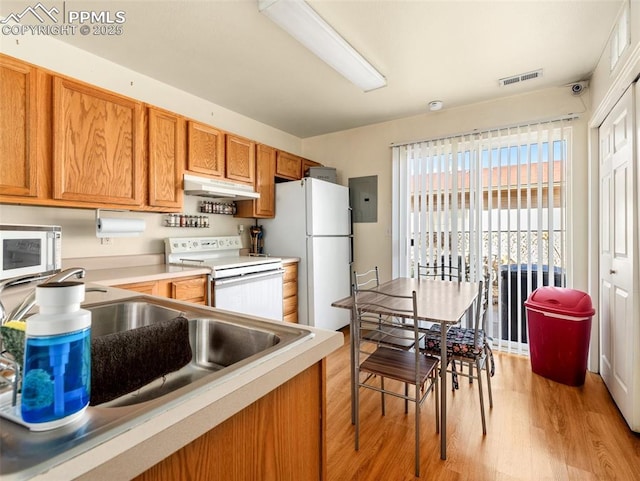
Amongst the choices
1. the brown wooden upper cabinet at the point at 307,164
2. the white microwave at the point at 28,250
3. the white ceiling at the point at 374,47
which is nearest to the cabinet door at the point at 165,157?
the white ceiling at the point at 374,47

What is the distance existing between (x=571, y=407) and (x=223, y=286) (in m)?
2.66

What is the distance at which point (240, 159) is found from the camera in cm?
321

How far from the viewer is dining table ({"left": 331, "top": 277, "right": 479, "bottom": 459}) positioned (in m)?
1.63

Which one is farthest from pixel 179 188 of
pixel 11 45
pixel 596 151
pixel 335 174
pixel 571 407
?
pixel 596 151

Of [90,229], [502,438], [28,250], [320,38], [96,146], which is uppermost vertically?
[320,38]

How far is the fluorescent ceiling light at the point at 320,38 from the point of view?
1.78 metres

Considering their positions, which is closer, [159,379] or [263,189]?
[159,379]

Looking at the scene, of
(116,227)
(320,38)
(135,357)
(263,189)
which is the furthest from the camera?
(263,189)

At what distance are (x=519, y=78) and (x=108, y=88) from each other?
3410 millimetres

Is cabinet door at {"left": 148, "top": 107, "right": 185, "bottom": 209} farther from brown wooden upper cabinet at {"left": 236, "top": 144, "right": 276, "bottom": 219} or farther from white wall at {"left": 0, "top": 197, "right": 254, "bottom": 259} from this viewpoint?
brown wooden upper cabinet at {"left": 236, "top": 144, "right": 276, "bottom": 219}

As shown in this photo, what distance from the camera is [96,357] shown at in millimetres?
757

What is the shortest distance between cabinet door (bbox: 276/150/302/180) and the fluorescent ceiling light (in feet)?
4.40

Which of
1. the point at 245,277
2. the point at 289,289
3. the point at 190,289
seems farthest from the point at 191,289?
the point at 289,289

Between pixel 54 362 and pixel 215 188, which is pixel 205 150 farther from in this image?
pixel 54 362
